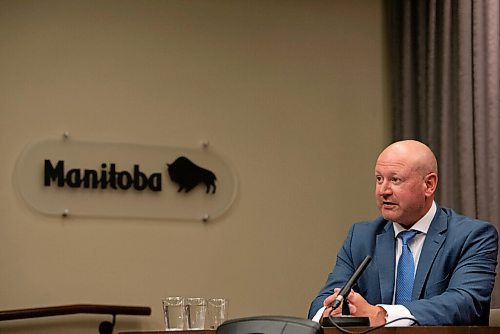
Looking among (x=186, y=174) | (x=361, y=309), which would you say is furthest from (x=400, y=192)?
(x=186, y=174)

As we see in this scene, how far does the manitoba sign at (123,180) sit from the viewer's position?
462 cm

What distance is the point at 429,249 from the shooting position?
3209mm

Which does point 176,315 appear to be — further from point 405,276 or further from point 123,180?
point 123,180

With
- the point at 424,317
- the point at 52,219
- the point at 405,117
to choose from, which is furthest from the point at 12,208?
the point at 424,317

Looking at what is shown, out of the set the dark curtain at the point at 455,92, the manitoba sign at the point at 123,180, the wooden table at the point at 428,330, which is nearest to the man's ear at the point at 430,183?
the wooden table at the point at 428,330

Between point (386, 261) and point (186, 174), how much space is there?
180 cm

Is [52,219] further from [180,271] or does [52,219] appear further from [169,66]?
[169,66]

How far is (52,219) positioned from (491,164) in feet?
6.69

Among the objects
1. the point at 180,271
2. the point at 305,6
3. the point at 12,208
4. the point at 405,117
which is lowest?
the point at 180,271

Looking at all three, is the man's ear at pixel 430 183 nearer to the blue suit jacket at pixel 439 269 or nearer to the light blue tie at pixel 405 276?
the blue suit jacket at pixel 439 269

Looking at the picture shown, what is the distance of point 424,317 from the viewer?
287 centimetres

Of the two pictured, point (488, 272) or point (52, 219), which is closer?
point (488, 272)

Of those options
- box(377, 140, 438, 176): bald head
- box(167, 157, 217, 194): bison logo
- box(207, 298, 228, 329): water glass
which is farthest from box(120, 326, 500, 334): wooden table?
box(167, 157, 217, 194): bison logo

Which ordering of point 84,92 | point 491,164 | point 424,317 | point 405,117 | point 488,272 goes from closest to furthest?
point 424,317
point 488,272
point 491,164
point 84,92
point 405,117
